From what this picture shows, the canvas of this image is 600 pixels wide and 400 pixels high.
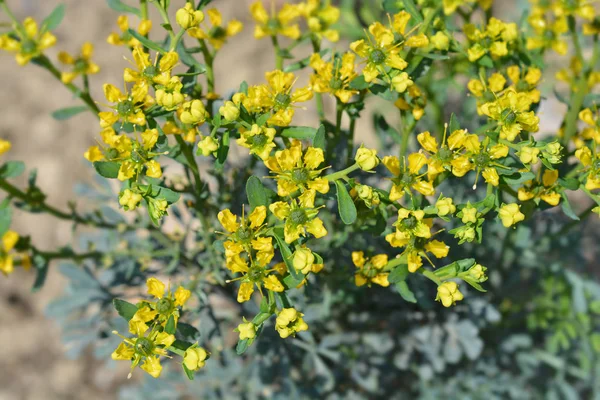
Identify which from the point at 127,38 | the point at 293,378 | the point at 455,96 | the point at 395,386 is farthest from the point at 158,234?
the point at 455,96

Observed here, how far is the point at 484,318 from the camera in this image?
2676mm

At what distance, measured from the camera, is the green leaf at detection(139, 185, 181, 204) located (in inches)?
67.0

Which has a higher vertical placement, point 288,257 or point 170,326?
point 288,257

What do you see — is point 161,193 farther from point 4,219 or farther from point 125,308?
point 4,219

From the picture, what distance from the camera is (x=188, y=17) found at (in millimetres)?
1753

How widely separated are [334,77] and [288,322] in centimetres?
74

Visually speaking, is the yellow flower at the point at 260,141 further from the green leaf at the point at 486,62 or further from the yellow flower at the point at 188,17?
the green leaf at the point at 486,62

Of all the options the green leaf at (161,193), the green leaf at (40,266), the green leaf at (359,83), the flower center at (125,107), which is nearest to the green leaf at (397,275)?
the green leaf at (359,83)

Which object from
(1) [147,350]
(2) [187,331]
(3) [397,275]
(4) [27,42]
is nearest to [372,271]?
(3) [397,275]

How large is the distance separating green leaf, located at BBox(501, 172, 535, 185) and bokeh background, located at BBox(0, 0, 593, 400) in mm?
2149

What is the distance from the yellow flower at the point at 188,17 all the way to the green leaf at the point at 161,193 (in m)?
0.47

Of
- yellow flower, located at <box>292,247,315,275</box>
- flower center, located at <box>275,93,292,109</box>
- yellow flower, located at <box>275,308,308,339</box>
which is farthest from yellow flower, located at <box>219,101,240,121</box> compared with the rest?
yellow flower, located at <box>275,308,308,339</box>

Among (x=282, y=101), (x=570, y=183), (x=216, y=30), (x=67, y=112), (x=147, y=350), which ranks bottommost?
(x=147, y=350)

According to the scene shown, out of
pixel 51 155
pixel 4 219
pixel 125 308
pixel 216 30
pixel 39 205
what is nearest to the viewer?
pixel 125 308
